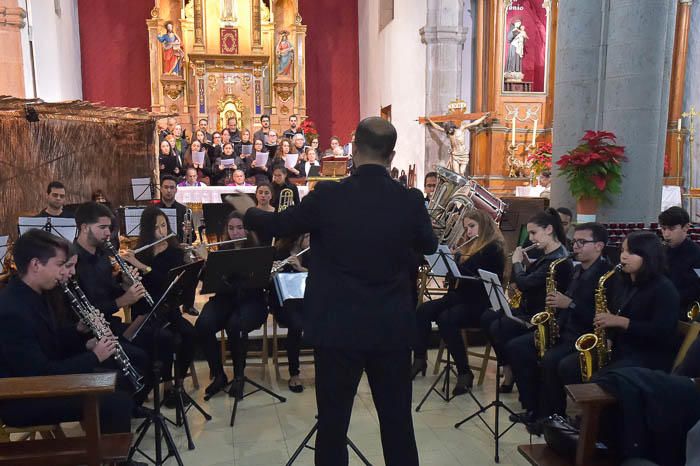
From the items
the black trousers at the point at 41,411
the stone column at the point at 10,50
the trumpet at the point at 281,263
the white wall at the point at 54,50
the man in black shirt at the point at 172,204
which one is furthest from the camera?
the white wall at the point at 54,50

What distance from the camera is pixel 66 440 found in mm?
2816

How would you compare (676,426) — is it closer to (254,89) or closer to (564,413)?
(564,413)

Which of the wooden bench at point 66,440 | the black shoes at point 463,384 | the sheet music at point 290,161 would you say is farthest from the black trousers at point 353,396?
the sheet music at point 290,161

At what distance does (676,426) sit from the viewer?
2428 mm

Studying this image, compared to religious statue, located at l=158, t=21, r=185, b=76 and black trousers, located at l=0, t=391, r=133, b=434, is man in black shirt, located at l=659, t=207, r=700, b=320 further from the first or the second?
religious statue, located at l=158, t=21, r=185, b=76

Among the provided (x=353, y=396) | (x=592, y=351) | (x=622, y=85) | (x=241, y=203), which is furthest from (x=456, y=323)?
(x=622, y=85)

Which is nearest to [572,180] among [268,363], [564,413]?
[564,413]

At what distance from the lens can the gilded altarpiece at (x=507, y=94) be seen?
41.0 feet

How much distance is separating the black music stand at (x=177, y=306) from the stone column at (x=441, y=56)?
28.9 feet

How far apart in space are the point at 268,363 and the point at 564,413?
9.14ft

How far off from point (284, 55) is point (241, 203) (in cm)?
1444

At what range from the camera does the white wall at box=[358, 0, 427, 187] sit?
13008 millimetres

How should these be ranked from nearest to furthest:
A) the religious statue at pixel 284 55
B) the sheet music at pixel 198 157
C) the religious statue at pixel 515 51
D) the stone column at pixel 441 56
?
the sheet music at pixel 198 157
the stone column at pixel 441 56
the religious statue at pixel 515 51
the religious statue at pixel 284 55

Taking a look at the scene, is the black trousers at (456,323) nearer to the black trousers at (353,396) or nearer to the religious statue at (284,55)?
the black trousers at (353,396)
